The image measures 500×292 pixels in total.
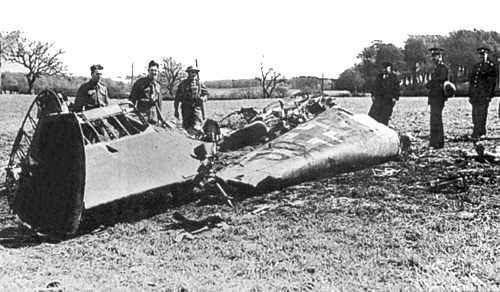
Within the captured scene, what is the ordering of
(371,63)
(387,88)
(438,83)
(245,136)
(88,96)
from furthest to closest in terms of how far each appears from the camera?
1. (371,63)
2. (387,88)
3. (245,136)
4. (438,83)
5. (88,96)

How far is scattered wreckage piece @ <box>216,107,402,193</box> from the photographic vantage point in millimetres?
7643

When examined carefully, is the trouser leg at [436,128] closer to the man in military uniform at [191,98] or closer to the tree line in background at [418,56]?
the man in military uniform at [191,98]

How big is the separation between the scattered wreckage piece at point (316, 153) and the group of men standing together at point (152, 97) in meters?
2.06

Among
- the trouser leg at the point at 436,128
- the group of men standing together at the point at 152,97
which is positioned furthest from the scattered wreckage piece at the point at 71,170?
the trouser leg at the point at 436,128

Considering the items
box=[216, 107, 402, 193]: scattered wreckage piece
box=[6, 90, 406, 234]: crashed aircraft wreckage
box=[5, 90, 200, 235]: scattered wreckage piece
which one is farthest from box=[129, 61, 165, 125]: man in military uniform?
box=[5, 90, 200, 235]: scattered wreckage piece

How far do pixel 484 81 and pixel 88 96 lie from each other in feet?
27.9

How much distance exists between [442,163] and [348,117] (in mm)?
1777

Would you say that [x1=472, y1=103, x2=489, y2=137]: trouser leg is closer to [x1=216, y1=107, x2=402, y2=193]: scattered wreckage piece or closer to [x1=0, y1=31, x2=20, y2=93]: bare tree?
[x1=216, y1=107, x2=402, y2=193]: scattered wreckage piece

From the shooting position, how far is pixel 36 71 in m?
72.7

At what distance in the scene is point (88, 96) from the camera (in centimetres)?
945

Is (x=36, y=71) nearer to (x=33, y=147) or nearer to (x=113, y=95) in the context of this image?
(x=113, y=95)

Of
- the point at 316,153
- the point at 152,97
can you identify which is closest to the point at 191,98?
the point at 152,97

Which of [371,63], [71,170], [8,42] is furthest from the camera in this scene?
[8,42]

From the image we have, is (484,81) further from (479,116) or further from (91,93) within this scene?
(91,93)
